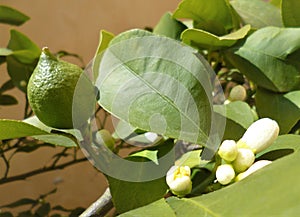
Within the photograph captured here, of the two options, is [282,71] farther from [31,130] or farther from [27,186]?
[27,186]

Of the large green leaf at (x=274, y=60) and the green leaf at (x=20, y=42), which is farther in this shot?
the green leaf at (x=20, y=42)

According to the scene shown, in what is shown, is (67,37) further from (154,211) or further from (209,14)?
(154,211)

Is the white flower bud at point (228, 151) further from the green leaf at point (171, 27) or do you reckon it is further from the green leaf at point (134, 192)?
the green leaf at point (171, 27)

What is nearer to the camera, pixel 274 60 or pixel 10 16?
pixel 274 60

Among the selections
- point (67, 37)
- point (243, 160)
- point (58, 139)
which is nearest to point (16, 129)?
point (58, 139)

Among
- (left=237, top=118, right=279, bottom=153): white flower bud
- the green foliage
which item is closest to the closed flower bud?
the green foliage

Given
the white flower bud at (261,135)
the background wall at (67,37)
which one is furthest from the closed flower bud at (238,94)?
the background wall at (67,37)

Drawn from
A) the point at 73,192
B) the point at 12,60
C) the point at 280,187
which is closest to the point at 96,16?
the point at 73,192
